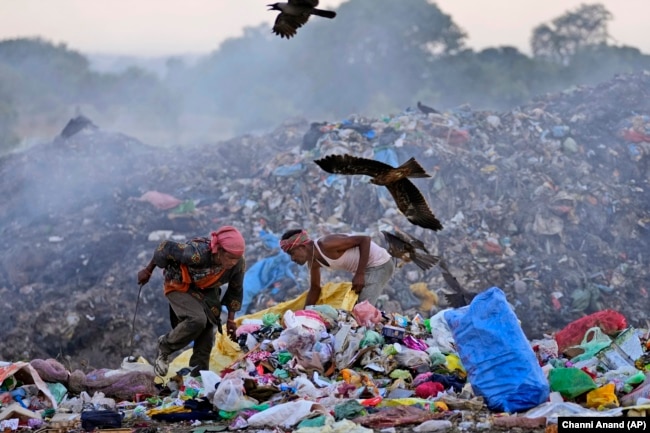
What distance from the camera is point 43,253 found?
37.3 ft

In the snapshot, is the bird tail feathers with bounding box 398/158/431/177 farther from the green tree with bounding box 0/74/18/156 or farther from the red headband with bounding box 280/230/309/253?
the green tree with bounding box 0/74/18/156

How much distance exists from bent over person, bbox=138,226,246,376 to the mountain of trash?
2.96 metres

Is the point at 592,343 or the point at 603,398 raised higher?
the point at 592,343

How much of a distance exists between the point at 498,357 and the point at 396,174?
1.79 metres

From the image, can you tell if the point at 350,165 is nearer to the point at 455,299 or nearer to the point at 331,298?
the point at 331,298

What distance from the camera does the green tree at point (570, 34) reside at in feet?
108

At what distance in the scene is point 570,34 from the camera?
111 feet

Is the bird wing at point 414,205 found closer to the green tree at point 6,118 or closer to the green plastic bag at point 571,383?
the green plastic bag at point 571,383

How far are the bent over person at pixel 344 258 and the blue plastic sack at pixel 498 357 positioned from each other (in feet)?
5.40

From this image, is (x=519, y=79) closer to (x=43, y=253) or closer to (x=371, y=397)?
(x=43, y=253)

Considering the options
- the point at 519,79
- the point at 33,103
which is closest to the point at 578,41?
the point at 519,79

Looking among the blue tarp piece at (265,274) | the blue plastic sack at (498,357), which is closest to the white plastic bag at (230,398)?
the blue plastic sack at (498,357)

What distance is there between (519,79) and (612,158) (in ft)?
65.7

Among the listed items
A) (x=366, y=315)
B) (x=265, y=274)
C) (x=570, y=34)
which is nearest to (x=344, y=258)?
(x=366, y=315)
